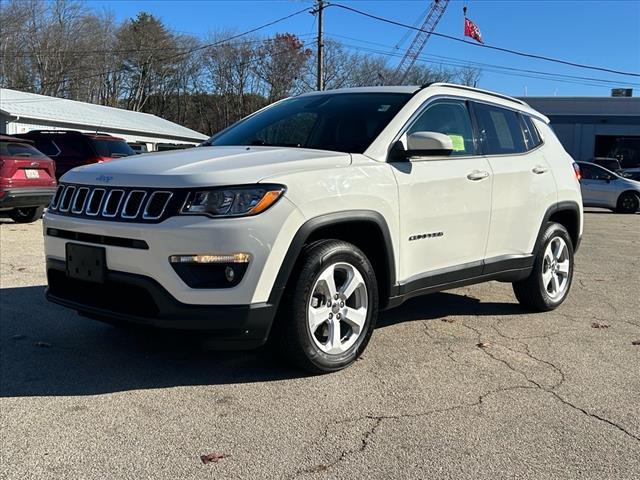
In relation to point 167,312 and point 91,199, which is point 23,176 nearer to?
point 91,199

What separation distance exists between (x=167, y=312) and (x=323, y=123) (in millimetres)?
2034

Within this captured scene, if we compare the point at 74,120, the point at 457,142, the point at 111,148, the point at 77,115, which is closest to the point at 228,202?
the point at 457,142

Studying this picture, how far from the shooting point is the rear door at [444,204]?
4383mm

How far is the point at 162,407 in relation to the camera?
139 inches

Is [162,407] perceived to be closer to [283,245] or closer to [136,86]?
[283,245]

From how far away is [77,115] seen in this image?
108 feet

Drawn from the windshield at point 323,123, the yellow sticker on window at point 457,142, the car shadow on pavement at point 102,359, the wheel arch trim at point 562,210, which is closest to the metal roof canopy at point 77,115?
the car shadow on pavement at point 102,359

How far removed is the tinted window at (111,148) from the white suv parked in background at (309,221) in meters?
9.73

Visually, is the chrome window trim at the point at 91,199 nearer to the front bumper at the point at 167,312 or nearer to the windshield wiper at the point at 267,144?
the front bumper at the point at 167,312

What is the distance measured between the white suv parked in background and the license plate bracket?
0.01 meters

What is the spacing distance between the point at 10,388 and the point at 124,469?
4.53 feet

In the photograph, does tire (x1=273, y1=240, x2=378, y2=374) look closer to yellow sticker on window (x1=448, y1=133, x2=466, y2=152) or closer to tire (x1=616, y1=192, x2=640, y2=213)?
yellow sticker on window (x1=448, y1=133, x2=466, y2=152)

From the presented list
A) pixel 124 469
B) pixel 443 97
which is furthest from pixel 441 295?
pixel 124 469

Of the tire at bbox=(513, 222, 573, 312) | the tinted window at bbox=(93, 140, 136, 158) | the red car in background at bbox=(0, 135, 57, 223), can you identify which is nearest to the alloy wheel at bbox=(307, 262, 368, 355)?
→ the tire at bbox=(513, 222, 573, 312)
